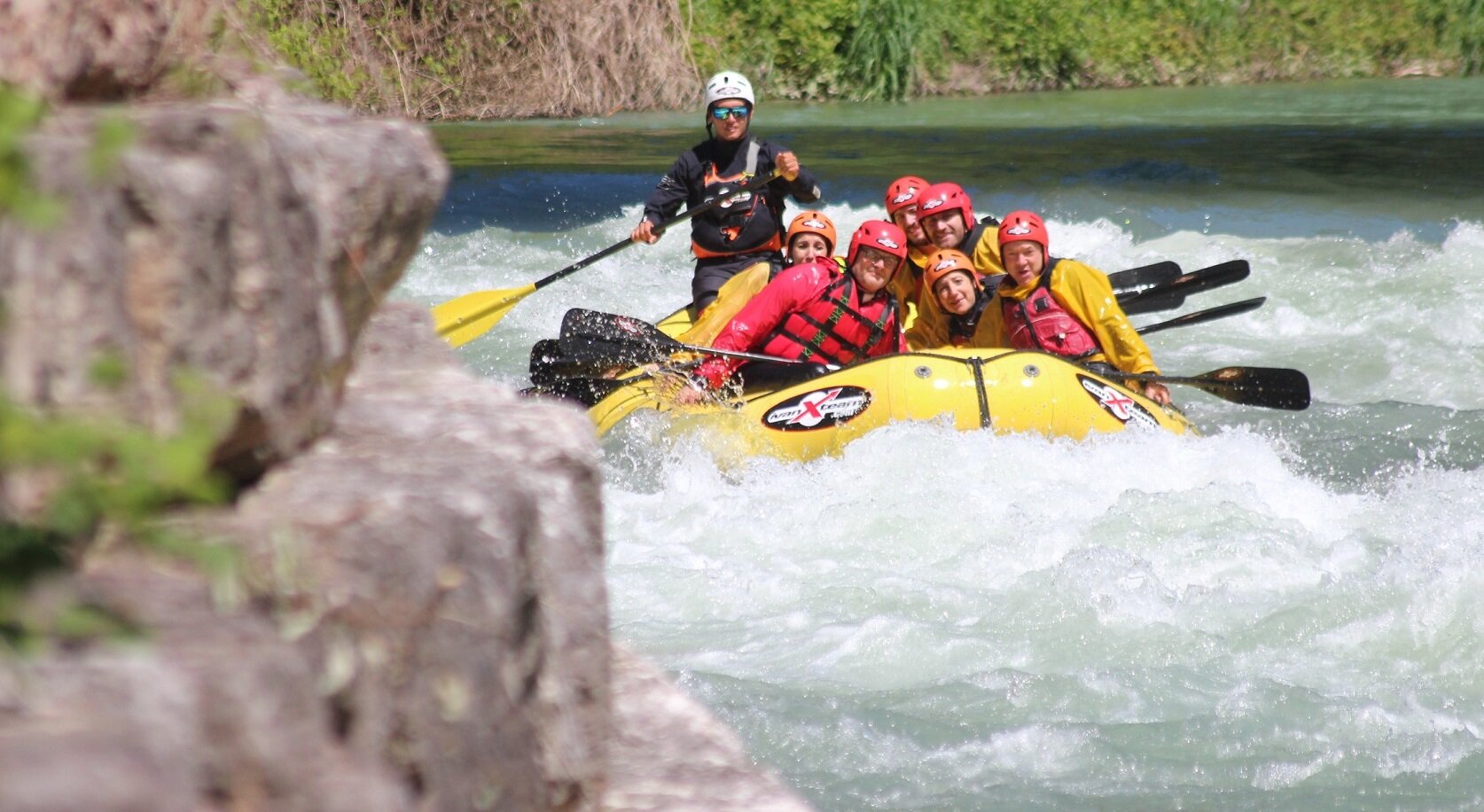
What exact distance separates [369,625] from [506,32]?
16.5 meters

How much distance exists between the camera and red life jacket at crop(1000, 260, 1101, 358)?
20.5 feet

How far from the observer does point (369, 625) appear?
119 centimetres

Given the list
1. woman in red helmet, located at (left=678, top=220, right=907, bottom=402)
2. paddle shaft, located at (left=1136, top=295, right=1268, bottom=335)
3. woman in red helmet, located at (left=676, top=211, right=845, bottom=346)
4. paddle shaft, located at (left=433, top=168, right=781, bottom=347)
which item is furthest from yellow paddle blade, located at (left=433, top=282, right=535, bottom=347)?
paddle shaft, located at (left=1136, top=295, right=1268, bottom=335)

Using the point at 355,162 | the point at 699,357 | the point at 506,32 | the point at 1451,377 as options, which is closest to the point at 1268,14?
the point at 506,32

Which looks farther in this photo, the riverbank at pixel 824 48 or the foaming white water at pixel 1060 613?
the riverbank at pixel 824 48

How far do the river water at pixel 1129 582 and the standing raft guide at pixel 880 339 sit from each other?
0.50ft

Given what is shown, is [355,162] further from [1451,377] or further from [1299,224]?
[1299,224]

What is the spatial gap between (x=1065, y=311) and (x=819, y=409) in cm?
125

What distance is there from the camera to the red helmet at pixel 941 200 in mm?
6793

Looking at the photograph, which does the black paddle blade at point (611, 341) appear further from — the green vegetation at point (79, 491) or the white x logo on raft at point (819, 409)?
the green vegetation at point (79, 491)

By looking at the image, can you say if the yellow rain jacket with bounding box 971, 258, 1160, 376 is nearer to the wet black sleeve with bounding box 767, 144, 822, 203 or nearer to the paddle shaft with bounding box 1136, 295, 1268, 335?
the paddle shaft with bounding box 1136, 295, 1268, 335

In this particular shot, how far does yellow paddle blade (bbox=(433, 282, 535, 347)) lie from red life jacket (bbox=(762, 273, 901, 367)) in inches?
50.9

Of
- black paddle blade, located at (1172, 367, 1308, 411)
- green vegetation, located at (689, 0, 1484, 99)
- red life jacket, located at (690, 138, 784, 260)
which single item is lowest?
green vegetation, located at (689, 0, 1484, 99)

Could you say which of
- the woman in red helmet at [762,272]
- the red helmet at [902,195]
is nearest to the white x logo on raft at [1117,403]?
the woman in red helmet at [762,272]
